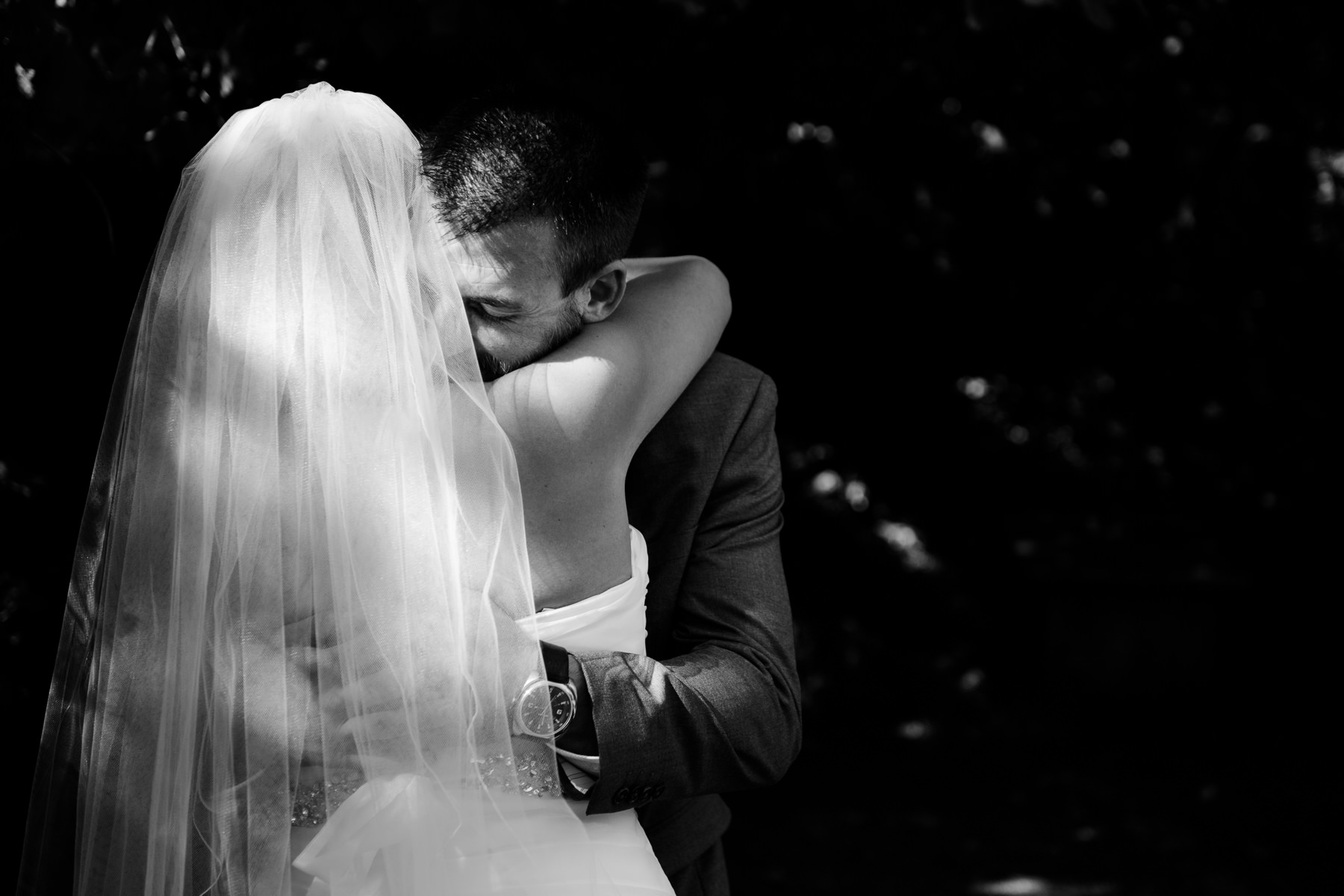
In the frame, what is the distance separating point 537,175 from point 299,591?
0.65 meters

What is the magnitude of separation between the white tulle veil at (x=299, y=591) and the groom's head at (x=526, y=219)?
125 millimetres

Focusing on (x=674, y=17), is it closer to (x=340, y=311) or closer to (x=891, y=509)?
(x=340, y=311)

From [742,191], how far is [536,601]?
3275mm

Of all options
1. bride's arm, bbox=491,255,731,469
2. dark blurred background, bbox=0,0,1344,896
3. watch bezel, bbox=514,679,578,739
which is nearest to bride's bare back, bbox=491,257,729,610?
bride's arm, bbox=491,255,731,469

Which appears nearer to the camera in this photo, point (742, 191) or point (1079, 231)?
point (742, 191)

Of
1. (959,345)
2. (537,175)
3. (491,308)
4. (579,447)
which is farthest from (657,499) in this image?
(959,345)

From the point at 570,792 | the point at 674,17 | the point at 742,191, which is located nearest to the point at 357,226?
the point at 570,792

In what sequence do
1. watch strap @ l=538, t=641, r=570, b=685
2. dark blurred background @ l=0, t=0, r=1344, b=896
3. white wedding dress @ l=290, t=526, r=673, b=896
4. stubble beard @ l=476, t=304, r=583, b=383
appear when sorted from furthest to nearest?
dark blurred background @ l=0, t=0, r=1344, b=896, stubble beard @ l=476, t=304, r=583, b=383, watch strap @ l=538, t=641, r=570, b=685, white wedding dress @ l=290, t=526, r=673, b=896

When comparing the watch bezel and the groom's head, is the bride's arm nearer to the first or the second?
the groom's head

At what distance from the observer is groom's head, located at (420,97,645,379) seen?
1689mm

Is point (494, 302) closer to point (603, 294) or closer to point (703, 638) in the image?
point (603, 294)

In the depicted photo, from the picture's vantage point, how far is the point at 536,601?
5.57 feet

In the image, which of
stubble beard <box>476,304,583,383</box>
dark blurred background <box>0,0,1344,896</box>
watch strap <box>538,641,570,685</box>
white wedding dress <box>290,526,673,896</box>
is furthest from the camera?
dark blurred background <box>0,0,1344,896</box>

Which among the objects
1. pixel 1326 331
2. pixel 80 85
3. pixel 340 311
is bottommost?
pixel 1326 331
